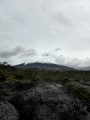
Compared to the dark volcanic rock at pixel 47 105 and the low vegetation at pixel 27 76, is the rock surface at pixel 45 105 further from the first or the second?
the low vegetation at pixel 27 76

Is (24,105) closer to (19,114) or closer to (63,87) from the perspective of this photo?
(19,114)

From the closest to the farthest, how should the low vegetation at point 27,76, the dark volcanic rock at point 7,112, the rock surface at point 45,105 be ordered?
the dark volcanic rock at point 7,112 → the rock surface at point 45,105 → the low vegetation at point 27,76

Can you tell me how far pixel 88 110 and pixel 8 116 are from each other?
4.90 m

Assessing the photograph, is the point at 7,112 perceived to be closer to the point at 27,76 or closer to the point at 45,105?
the point at 45,105

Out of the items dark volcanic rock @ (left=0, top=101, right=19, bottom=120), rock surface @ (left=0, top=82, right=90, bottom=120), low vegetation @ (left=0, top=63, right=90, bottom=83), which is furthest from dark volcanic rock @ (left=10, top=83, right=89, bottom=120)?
low vegetation @ (left=0, top=63, right=90, bottom=83)

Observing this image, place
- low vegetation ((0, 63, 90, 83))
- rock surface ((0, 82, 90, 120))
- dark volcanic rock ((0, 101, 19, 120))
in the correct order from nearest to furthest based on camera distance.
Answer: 1. dark volcanic rock ((0, 101, 19, 120))
2. rock surface ((0, 82, 90, 120))
3. low vegetation ((0, 63, 90, 83))

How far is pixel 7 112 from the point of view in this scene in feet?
37.9

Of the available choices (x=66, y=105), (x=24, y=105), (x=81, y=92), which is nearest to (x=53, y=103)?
(x=66, y=105)

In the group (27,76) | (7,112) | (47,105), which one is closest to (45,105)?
(47,105)

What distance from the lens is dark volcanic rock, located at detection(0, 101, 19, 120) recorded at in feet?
36.6

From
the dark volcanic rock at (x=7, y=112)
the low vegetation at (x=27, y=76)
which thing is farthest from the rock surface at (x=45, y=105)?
the low vegetation at (x=27, y=76)

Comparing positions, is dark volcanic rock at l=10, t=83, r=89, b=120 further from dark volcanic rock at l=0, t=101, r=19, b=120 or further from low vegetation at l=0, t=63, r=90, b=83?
low vegetation at l=0, t=63, r=90, b=83

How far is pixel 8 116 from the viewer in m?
11.3

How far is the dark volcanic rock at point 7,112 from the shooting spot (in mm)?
11166
